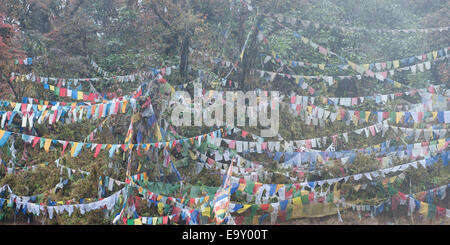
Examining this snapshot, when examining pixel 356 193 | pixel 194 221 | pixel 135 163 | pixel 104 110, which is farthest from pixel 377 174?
pixel 104 110

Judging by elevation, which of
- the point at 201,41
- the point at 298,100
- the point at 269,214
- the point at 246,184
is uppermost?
the point at 201,41

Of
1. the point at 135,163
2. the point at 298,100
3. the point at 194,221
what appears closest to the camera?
the point at 194,221

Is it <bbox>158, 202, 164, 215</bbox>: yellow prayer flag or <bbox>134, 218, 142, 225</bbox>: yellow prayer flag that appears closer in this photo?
<bbox>134, 218, 142, 225</bbox>: yellow prayer flag

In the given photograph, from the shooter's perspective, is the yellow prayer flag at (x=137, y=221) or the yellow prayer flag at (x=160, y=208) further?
the yellow prayer flag at (x=160, y=208)

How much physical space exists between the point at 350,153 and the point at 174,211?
10.5 feet

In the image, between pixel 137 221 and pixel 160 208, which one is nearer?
pixel 137 221

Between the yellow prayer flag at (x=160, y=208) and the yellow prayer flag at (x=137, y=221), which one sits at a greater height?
the yellow prayer flag at (x=160, y=208)

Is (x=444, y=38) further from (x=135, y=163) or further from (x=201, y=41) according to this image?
(x=135, y=163)

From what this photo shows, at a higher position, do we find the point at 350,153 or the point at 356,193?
the point at 350,153

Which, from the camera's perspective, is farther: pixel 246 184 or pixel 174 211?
pixel 246 184

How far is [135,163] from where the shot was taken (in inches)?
218

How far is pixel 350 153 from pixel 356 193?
0.78m

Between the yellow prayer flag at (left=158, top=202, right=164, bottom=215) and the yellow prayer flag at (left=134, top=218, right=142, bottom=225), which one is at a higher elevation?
the yellow prayer flag at (left=158, top=202, right=164, bottom=215)

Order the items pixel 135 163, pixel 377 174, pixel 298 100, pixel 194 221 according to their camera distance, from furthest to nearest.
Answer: pixel 298 100 < pixel 377 174 < pixel 135 163 < pixel 194 221
